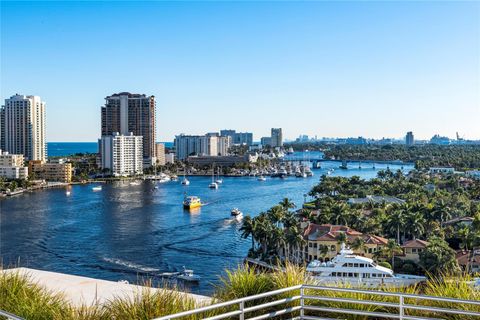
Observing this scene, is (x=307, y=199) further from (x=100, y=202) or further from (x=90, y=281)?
(x=90, y=281)

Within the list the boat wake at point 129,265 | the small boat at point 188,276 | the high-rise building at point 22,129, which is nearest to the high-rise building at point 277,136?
the high-rise building at point 22,129

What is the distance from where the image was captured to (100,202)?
32.6 metres

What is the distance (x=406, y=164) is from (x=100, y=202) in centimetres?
5075

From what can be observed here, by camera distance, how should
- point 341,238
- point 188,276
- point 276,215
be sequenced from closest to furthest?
point 188,276 → point 341,238 → point 276,215

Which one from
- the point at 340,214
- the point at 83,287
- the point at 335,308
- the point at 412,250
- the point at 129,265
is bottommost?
the point at 129,265

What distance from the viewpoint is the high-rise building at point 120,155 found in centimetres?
5459

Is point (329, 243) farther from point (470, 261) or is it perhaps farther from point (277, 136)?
point (277, 136)

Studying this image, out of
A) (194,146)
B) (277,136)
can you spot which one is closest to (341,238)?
(194,146)

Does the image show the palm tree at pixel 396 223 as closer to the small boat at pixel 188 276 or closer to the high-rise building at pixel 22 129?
the small boat at pixel 188 276

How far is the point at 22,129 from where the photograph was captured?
54.6 m

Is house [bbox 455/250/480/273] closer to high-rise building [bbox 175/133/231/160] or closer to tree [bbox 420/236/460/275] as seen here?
tree [bbox 420/236/460/275]

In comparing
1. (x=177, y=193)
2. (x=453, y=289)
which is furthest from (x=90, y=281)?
(x=177, y=193)

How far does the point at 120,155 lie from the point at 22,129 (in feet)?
32.0

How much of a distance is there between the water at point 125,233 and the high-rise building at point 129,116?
1072 inches
